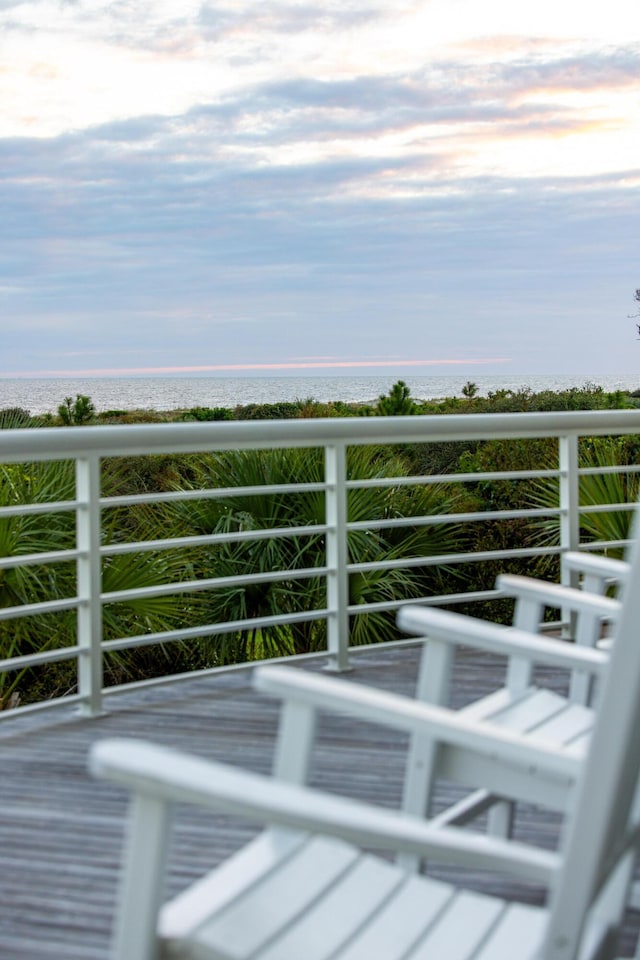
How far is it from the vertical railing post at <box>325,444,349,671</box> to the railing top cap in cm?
10

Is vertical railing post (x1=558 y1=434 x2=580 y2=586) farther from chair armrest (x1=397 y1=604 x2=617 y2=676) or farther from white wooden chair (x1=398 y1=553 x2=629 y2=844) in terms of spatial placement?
chair armrest (x1=397 y1=604 x2=617 y2=676)

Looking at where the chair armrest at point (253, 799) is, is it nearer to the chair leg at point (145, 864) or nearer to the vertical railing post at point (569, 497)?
the chair leg at point (145, 864)

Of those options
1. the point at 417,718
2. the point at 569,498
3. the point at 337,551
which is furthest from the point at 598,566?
the point at 569,498

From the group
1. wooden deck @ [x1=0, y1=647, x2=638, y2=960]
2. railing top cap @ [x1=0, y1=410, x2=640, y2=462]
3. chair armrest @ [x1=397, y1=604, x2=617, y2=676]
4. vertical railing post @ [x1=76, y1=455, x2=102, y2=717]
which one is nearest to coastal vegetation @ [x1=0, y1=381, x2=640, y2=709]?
railing top cap @ [x1=0, y1=410, x2=640, y2=462]

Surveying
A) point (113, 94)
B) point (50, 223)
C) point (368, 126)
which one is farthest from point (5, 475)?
point (50, 223)

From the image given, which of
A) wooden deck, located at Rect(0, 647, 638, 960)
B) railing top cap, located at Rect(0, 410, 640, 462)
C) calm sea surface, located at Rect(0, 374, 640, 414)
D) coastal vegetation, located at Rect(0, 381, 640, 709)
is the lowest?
wooden deck, located at Rect(0, 647, 638, 960)

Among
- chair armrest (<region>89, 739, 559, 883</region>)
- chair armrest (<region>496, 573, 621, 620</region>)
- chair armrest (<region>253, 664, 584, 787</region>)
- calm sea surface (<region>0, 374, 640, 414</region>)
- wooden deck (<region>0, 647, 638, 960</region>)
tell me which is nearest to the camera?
chair armrest (<region>89, 739, 559, 883</region>)

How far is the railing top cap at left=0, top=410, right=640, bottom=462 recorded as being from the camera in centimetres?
363

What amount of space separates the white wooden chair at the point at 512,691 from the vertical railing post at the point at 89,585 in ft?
5.71

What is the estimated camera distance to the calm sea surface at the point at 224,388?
149 feet

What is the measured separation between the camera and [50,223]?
4309 cm

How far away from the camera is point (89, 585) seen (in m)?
3.83

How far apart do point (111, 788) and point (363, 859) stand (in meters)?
1.71

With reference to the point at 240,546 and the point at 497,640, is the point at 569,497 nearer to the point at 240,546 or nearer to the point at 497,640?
the point at 240,546
